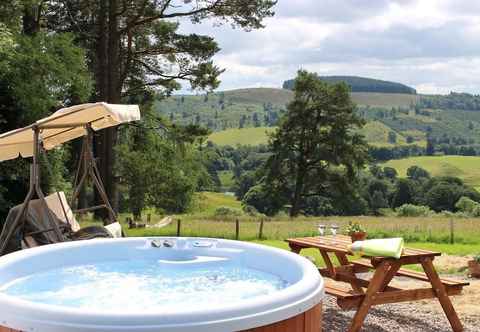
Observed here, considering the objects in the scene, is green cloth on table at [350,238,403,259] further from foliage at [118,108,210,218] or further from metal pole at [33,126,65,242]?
foliage at [118,108,210,218]

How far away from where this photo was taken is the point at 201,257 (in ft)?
18.1

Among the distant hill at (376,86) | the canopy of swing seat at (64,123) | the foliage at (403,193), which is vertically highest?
the distant hill at (376,86)

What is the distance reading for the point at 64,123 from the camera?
757 centimetres

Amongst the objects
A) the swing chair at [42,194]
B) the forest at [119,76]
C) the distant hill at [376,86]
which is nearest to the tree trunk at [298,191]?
the forest at [119,76]

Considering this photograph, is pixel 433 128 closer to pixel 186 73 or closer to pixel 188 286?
pixel 186 73

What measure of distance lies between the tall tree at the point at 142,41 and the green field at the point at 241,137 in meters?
68.8

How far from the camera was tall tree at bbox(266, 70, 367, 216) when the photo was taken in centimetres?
3173

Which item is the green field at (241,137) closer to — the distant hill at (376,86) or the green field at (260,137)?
the green field at (260,137)

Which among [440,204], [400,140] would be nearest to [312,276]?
[440,204]

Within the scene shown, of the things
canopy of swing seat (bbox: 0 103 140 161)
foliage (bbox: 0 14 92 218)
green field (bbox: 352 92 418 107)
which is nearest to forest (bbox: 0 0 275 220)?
foliage (bbox: 0 14 92 218)

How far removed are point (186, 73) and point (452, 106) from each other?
12378 centimetres

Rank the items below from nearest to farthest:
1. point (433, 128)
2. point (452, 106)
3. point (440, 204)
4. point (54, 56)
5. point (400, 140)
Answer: point (54, 56) < point (440, 204) < point (400, 140) < point (433, 128) < point (452, 106)

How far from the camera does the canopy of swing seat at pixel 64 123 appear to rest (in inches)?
268

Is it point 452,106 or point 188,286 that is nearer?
point 188,286
